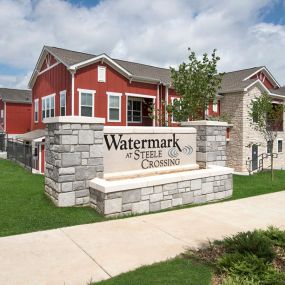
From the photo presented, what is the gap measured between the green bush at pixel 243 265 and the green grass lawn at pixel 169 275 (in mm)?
225

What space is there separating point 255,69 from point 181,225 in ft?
78.7

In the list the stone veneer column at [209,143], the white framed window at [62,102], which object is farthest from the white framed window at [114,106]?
the stone veneer column at [209,143]

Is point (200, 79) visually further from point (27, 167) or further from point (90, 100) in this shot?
point (27, 167)

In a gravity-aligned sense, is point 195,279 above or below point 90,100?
below

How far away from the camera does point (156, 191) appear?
8.27 meters

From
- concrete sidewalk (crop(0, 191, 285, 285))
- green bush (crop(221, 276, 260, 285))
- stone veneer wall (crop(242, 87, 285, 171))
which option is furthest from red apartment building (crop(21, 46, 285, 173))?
green bush (crop(221, 276, 260, 285))

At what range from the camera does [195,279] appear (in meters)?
4.25

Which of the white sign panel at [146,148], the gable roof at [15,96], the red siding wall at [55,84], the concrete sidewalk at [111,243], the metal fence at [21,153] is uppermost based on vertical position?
the gable roof at [15,96]

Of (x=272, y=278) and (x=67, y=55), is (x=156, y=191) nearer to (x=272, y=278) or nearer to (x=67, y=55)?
(x=272, y=278)

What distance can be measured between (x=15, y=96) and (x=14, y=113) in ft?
7.51

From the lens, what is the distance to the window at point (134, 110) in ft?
73.0

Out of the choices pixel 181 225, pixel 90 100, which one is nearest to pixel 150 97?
pixel 90 100

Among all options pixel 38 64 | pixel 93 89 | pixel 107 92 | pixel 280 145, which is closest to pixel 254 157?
pixel 280 145

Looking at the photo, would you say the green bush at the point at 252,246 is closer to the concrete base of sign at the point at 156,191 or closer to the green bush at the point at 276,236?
the green bush at the point at 276,236
